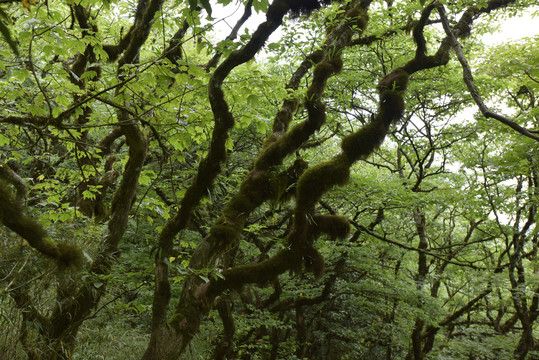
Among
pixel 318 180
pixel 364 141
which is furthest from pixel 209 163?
pixel 364 141

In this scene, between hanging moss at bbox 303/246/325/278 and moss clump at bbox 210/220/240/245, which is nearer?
moss clump at bbox 210/220/240/245

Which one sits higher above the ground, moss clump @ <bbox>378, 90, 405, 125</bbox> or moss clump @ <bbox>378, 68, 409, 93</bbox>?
moss clump @ <bbox>378, 68, 409, 93</bbox>

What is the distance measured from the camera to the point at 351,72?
839 centimetres

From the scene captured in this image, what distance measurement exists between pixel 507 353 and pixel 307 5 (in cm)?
897

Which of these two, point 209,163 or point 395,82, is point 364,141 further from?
point 209,163

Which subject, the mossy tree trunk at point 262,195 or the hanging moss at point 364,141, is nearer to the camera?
the mossy tree trunk at point 262,195

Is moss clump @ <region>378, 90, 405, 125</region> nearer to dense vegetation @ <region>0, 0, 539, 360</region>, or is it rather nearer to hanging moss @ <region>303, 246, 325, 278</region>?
dense vegetation @ <region>0, 0, 539, 360</region>

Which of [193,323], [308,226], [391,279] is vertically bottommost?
[193,323]

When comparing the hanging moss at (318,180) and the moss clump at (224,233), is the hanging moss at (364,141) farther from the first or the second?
the moss clump at (224,233)

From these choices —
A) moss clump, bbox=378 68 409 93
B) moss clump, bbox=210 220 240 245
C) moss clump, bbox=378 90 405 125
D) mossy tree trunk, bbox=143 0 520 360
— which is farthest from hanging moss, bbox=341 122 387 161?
moss clump, bbox=210 220 240 245

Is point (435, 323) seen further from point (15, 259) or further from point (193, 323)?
point (15, 259)

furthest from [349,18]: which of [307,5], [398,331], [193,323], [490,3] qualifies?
[398,331]

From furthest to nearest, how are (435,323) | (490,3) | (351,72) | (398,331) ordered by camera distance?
1. (398,331)
2. (351,72)
3. (435,323)
4. (490,3)

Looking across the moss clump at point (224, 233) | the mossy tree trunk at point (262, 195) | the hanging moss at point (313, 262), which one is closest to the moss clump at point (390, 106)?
the mossy tree trunk at point (262, 195)
